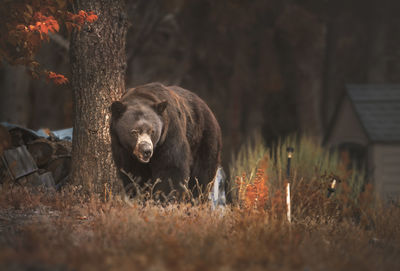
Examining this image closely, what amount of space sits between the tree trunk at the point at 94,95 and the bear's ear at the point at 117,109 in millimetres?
1011

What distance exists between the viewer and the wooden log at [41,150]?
793cm

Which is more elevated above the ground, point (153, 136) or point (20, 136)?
point (153, 136)

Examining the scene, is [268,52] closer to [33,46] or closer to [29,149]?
[29,149]

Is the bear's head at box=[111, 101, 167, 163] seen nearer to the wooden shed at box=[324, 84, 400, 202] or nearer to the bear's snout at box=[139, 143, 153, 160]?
the bear's snout at box=[139, 143, 153, 160]

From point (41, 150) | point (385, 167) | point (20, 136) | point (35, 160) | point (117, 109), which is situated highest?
point (117, 109)

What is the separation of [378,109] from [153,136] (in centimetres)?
707

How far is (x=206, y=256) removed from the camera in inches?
142

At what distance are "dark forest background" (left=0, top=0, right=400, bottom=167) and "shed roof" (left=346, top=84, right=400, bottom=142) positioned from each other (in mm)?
5818

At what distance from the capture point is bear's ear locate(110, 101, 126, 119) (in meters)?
5.58

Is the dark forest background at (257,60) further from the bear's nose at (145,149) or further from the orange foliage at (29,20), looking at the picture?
the bear's nose at (145,149)

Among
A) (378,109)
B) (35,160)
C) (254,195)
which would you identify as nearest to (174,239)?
(254,195)

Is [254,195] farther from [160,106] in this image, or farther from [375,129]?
[375,129]

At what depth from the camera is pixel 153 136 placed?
5.54 meters

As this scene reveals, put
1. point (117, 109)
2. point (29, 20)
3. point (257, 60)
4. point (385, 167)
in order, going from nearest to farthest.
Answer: point (117, 109), point (29, 20), point (385, 167), point (257, 60)
